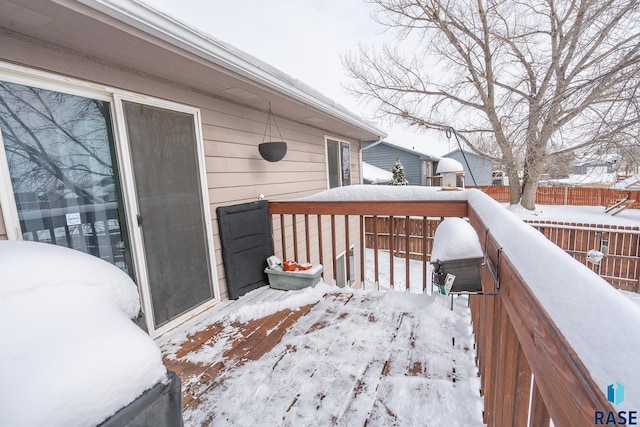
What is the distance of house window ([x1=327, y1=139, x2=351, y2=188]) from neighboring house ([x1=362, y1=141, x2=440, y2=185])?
1024cm

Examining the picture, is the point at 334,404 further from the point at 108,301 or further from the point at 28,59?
the point at 28,59

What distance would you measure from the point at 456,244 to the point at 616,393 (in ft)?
3.60

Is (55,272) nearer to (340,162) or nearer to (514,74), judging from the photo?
(340,162)

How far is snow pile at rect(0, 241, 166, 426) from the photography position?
26.6 inches

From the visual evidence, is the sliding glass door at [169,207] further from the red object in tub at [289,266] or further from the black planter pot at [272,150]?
the black planter pot at [272,150]

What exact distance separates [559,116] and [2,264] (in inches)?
136

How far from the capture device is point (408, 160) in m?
16.3

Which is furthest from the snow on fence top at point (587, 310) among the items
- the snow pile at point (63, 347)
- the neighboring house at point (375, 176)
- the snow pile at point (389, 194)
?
the neighboring house at point (375, 176)

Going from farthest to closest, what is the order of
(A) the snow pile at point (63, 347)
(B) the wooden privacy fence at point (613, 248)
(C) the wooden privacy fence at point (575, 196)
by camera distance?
(C) the wooden privacy fence at point (575, 196) < (B) the wooden privacy fence at point (613, 248) < (A) the snow pile at point (63, 347)

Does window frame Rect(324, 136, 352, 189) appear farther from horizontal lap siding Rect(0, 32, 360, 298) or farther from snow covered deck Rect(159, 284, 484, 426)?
snow covered deck Rect(159, 284, 484, 426)

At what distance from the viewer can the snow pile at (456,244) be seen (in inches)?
53.0

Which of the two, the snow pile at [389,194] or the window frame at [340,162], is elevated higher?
the window frame at [340,162]

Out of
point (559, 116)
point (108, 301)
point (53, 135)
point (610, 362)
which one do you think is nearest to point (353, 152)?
point (559, 116)

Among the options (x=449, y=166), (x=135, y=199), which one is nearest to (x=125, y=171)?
(x=135, y=199)
